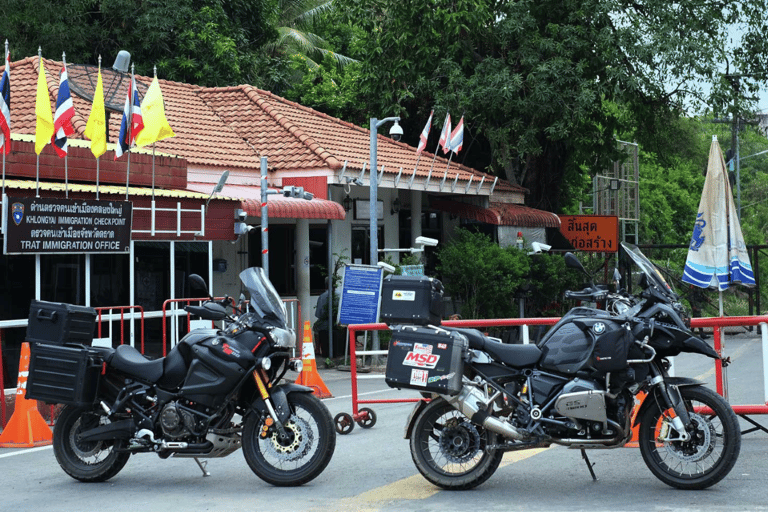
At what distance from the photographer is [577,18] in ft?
82.7

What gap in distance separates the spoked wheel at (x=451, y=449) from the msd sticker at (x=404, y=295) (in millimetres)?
764

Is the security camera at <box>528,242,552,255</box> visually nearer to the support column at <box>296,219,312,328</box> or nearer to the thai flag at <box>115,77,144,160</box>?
the support column at <box>296,219,312,328</box>

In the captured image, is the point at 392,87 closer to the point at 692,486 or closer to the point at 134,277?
the point at 134,277

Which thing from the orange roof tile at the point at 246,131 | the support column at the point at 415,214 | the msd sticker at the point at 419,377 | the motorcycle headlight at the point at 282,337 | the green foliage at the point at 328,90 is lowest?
the msd sticker at the point at 419,377

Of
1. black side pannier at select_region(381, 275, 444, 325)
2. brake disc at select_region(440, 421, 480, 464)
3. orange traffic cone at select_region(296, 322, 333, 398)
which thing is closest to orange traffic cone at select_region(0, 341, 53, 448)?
orange traffic cone at select_region(296, 322, 333, 398)

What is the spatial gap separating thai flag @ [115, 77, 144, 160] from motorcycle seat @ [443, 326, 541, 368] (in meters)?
8.93

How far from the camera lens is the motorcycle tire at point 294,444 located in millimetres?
7246

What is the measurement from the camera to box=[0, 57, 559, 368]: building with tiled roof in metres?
15.9

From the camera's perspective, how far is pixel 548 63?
24.7 metres

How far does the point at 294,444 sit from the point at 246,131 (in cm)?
1652

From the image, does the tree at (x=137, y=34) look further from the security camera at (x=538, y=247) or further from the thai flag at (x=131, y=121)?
the thai flag at (x=131, y=121)

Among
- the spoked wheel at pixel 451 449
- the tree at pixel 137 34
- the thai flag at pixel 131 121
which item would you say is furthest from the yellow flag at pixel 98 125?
the tree at pixel 137 34

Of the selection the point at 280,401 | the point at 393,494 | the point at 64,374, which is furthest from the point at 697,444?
the point at 64,374

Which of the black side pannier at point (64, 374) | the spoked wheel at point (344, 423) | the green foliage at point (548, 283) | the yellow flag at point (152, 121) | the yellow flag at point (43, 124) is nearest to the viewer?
the black side pannier at point (64, 374)
